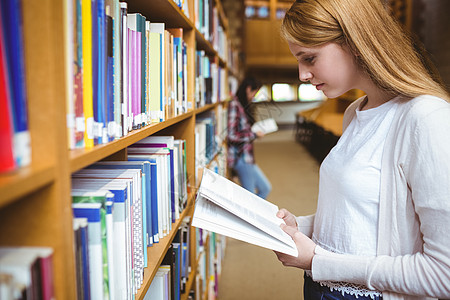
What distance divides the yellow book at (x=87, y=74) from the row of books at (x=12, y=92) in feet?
0.65

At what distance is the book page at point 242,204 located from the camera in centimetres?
97

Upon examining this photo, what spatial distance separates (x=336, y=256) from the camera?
104 cm

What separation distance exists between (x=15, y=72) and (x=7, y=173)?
0.12 metres

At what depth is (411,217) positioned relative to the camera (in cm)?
98

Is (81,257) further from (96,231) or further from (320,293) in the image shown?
(320,293)

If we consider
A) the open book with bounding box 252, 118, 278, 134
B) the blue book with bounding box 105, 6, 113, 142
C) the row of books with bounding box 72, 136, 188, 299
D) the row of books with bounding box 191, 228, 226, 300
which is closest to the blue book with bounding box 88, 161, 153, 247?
the row of books with bounding box 72, 136, 188, 299

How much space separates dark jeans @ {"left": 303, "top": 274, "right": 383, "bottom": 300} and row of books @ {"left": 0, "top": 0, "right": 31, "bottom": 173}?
93 cm

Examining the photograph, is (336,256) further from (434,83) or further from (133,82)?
(133,82)

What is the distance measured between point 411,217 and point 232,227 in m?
0.45

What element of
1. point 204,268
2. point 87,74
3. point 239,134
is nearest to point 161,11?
point 87,74

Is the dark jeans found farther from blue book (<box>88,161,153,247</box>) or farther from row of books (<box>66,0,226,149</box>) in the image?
row of books (<box>66,0,226,149</box>)

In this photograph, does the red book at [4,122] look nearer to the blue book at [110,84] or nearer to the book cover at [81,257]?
the book cover at [81,257]

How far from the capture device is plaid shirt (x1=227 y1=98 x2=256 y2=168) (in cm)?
396

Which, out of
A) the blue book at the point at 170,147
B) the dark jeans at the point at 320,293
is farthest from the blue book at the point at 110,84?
the dark jeans at the point at 320,293
